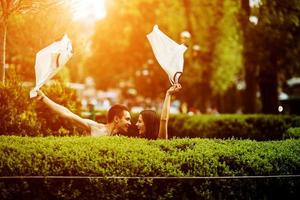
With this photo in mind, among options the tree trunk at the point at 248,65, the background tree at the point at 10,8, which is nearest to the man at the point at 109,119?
the background tree at the point at 10,8

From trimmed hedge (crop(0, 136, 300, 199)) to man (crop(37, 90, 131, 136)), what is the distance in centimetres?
126

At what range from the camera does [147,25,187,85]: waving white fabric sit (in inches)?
364

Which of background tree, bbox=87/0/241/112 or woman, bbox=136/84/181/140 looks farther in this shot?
background tree, bbox=87/0/241/112

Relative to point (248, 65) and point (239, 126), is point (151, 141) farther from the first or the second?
point (248, 65)

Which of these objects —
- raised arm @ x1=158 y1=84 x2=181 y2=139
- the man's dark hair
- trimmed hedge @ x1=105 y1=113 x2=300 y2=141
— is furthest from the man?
trimmed hedge @ x1=105 y1=113 x2=300 y2=141

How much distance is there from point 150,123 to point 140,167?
7.49 ft

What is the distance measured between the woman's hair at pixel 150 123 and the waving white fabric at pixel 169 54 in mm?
736

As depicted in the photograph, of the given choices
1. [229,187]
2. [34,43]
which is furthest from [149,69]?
[229,187]

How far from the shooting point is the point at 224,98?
58.8 m

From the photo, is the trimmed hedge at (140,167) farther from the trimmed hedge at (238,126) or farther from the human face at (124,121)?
the trimmed hedge at (238,126)

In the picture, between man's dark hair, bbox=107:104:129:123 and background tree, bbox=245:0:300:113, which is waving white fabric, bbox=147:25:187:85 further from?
background tree, bbox=245:0:300:113

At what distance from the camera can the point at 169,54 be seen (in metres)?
9.50

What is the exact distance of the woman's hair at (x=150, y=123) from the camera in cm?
950

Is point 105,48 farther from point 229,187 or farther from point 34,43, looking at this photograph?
point 229,187
